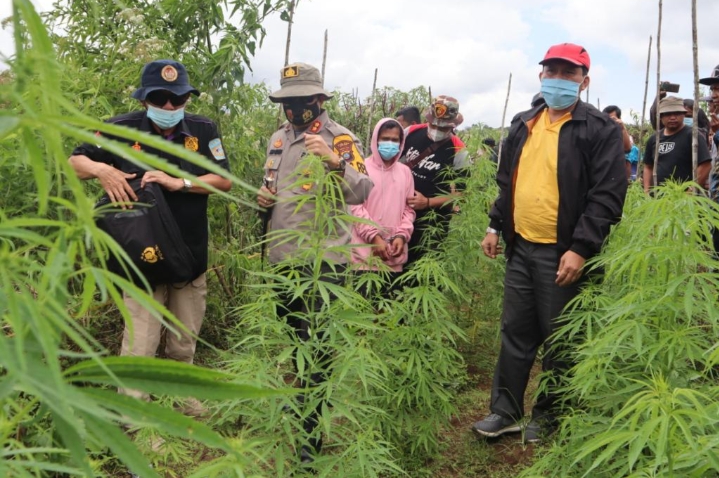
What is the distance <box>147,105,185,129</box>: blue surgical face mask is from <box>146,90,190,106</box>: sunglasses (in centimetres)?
3

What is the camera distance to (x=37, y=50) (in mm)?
570

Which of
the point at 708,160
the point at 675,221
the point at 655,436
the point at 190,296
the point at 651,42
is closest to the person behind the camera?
the point at 655,436

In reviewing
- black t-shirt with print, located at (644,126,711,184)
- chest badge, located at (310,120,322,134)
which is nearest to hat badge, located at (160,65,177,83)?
chest badge, located at (310,120,322,134)

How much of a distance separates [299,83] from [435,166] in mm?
1486

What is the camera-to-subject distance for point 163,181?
10.3ft

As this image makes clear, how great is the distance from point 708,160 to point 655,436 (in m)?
4.41

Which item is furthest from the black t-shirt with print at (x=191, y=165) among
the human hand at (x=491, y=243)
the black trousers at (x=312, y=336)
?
the human hand at (x=491, y=243)

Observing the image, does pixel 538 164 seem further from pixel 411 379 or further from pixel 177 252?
pixel 177 252

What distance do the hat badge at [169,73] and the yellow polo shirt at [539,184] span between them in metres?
1.82

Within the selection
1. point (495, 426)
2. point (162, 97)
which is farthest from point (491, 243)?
point (162, 97)

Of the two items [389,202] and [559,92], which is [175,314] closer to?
[389,202]

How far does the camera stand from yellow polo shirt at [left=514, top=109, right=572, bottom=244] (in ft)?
10.9

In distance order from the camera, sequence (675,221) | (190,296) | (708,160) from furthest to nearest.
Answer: (708,160)
(190,296)
(675,221)

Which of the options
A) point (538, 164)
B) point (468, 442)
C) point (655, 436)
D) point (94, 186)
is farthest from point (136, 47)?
point (655, 436)
